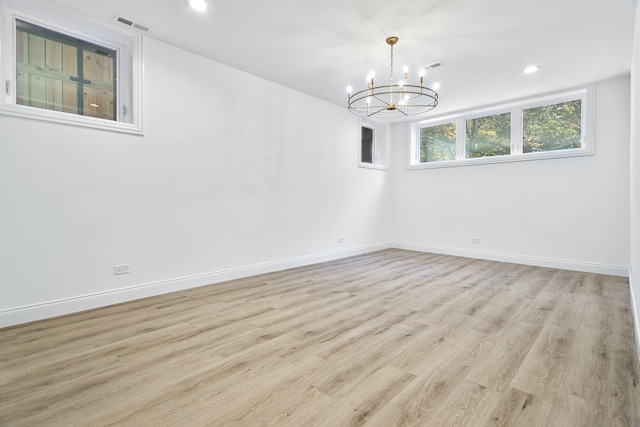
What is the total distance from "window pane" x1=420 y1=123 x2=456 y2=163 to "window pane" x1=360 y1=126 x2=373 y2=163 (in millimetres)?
1113

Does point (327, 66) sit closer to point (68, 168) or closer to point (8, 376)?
point (68, 168)

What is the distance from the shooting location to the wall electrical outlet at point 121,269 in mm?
3014

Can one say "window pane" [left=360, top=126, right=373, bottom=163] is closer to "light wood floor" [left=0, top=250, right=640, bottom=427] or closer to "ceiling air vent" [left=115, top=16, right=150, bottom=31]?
"light wood floor" [left=0, top=250, right=640, bottom=427]

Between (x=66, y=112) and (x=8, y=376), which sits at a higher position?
(x=66, y=112)

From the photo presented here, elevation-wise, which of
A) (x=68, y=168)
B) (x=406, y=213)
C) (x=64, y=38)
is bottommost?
(x=406, y=213)

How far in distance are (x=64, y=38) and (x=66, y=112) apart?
2.38 feet

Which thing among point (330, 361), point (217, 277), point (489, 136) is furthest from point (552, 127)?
point (217, 277)

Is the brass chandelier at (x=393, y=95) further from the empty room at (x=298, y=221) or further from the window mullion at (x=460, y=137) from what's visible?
the window mullion at (x=460, y=137)

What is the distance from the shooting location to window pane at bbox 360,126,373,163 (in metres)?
6.22

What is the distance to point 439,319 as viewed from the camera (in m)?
2.65

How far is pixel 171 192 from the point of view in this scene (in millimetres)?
3400

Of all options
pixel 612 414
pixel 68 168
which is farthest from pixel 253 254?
pixel 612 414

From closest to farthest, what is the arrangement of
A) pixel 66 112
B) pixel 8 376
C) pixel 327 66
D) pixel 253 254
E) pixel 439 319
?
pixel 8 376 → pixel 439 319 → pixel 66 112 → pixel 327 66 → pixel 253 254

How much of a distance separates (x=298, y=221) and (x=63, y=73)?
3.21m
